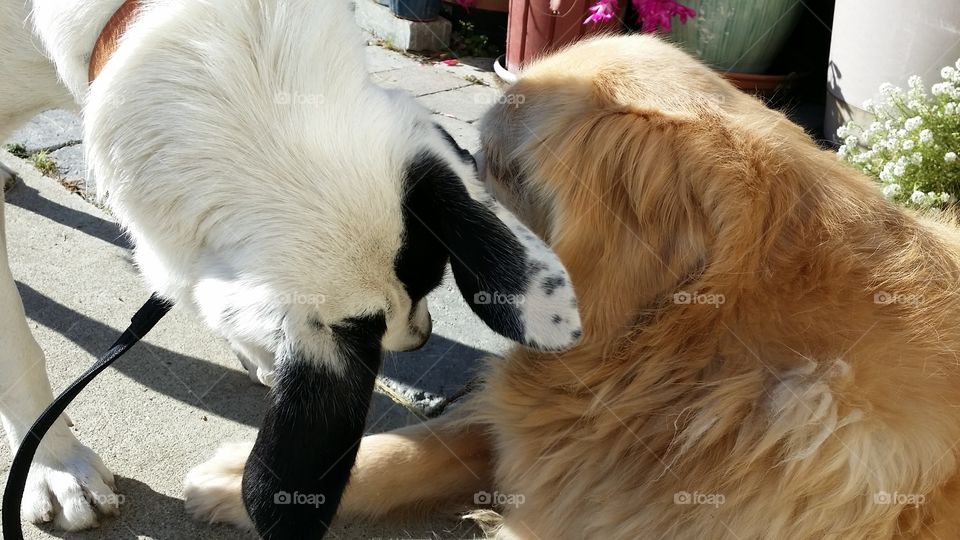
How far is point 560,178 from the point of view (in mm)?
1922

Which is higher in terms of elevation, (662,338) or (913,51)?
(913,51)

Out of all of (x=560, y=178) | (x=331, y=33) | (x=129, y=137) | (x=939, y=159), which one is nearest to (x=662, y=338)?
(x=560, y=178)

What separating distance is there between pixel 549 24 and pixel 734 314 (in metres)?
3.56

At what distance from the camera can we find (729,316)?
1.88 m

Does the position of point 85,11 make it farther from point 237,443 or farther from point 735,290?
point 735,290

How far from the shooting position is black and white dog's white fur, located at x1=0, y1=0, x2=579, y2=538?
154cm

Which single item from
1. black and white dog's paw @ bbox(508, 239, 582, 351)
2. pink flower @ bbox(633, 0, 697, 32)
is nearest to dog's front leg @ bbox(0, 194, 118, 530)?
black and white dog's paw @ bbox(508, 239, 582, 351)

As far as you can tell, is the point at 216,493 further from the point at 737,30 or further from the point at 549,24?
the point at 737,30

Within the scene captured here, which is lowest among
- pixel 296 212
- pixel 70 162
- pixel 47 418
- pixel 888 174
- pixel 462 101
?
pixel 70 162

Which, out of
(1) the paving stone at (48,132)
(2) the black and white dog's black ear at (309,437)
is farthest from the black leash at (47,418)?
(1) the paving stone at (48,132)

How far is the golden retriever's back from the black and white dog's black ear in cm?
63

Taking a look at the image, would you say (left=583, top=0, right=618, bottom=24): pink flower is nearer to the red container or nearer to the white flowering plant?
the red container

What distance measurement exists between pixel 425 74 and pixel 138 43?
4.09 meters

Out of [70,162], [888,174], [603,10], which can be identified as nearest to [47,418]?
[70,162]
